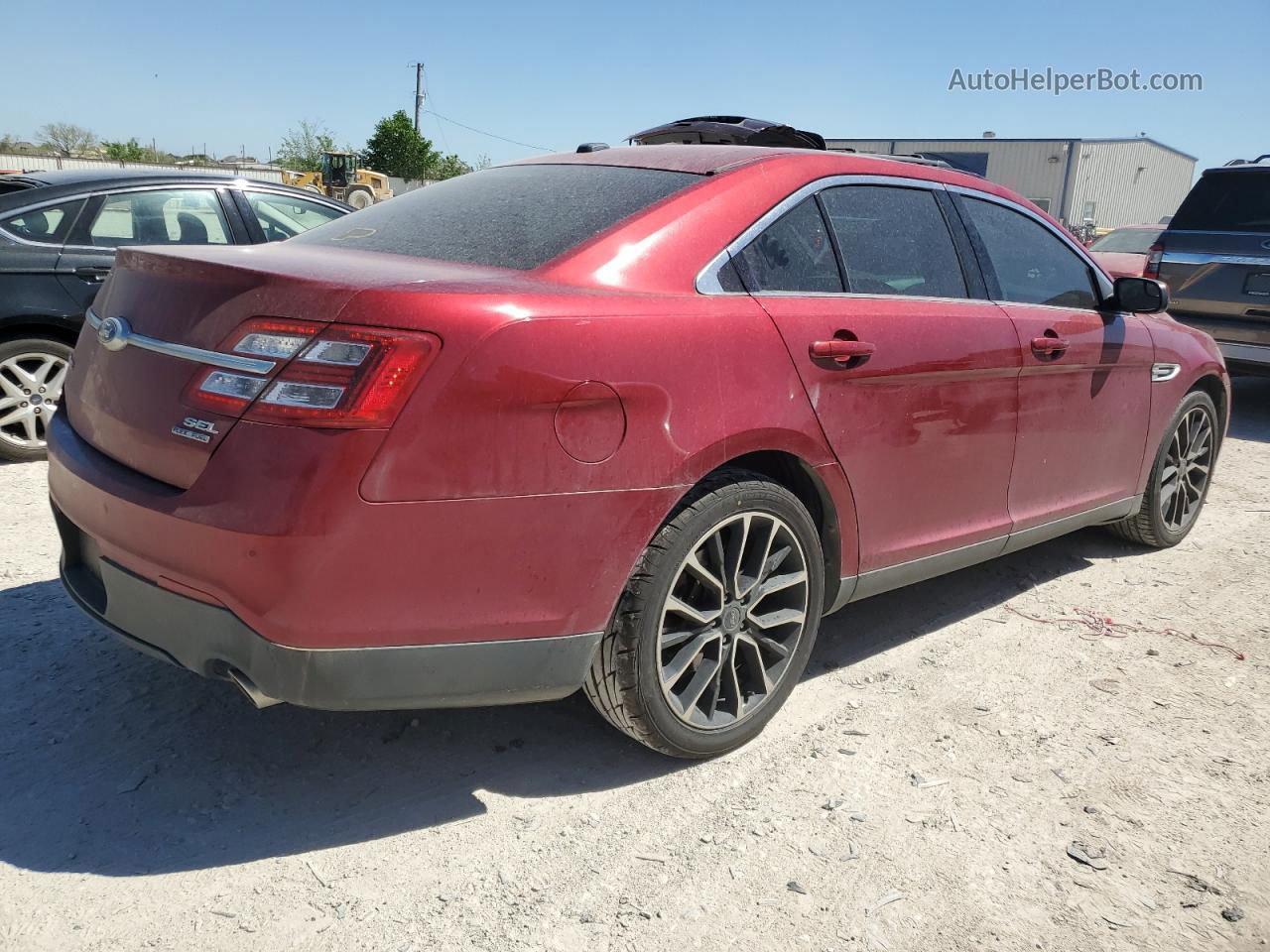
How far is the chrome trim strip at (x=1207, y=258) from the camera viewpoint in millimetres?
8133

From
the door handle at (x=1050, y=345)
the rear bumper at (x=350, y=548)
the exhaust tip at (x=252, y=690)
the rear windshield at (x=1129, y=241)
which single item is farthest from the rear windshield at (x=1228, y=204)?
the exhaust tip at (x=252, y=690)

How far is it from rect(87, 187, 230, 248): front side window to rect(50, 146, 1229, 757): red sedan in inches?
131

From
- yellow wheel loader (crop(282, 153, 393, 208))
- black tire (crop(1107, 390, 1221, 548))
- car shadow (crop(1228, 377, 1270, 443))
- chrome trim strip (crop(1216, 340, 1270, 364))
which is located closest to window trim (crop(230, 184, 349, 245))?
black tire (crop(1107, 390, 1221, 548))

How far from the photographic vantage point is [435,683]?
91.5 inches

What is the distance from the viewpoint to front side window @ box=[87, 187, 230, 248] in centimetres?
589

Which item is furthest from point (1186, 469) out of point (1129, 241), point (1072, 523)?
point (1129, 241)

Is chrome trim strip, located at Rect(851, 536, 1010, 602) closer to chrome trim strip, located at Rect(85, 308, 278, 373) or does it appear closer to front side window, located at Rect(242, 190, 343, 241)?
chrome trim strip, located at Rect(85, 308, 278, 373)

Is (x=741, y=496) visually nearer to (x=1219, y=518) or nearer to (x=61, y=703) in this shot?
(x=61, y=703)

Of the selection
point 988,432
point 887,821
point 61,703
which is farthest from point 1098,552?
point 61,703

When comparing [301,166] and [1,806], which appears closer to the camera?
[1,806]

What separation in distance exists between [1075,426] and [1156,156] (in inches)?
2580

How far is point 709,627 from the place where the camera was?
2.77 meters

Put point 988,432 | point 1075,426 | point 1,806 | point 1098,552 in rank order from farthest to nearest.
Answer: point 1098,552 → point 1075,426 → point 988,432 → point 1,806

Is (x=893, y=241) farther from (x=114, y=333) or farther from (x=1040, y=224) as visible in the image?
(x=114, y=333)
